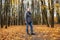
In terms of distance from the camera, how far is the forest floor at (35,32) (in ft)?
10.5

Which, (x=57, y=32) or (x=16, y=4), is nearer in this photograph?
(x=57, y=32)

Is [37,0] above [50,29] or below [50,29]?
above

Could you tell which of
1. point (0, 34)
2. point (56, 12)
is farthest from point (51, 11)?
point (0, 34)

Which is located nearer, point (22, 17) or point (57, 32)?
point (57, 32)

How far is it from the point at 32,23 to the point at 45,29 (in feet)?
1.09

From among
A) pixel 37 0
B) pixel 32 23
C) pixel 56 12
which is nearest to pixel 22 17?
pixel 32 23

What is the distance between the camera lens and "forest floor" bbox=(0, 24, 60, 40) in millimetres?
3191

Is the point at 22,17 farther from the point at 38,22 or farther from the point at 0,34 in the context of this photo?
the point at 0,34

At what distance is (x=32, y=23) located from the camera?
337cm

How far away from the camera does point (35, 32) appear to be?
10.9ft

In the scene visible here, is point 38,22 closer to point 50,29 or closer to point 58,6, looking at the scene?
point 50,29

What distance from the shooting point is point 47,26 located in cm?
347

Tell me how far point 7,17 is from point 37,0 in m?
0.79

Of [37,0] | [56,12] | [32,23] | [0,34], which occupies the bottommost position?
[0,34]
